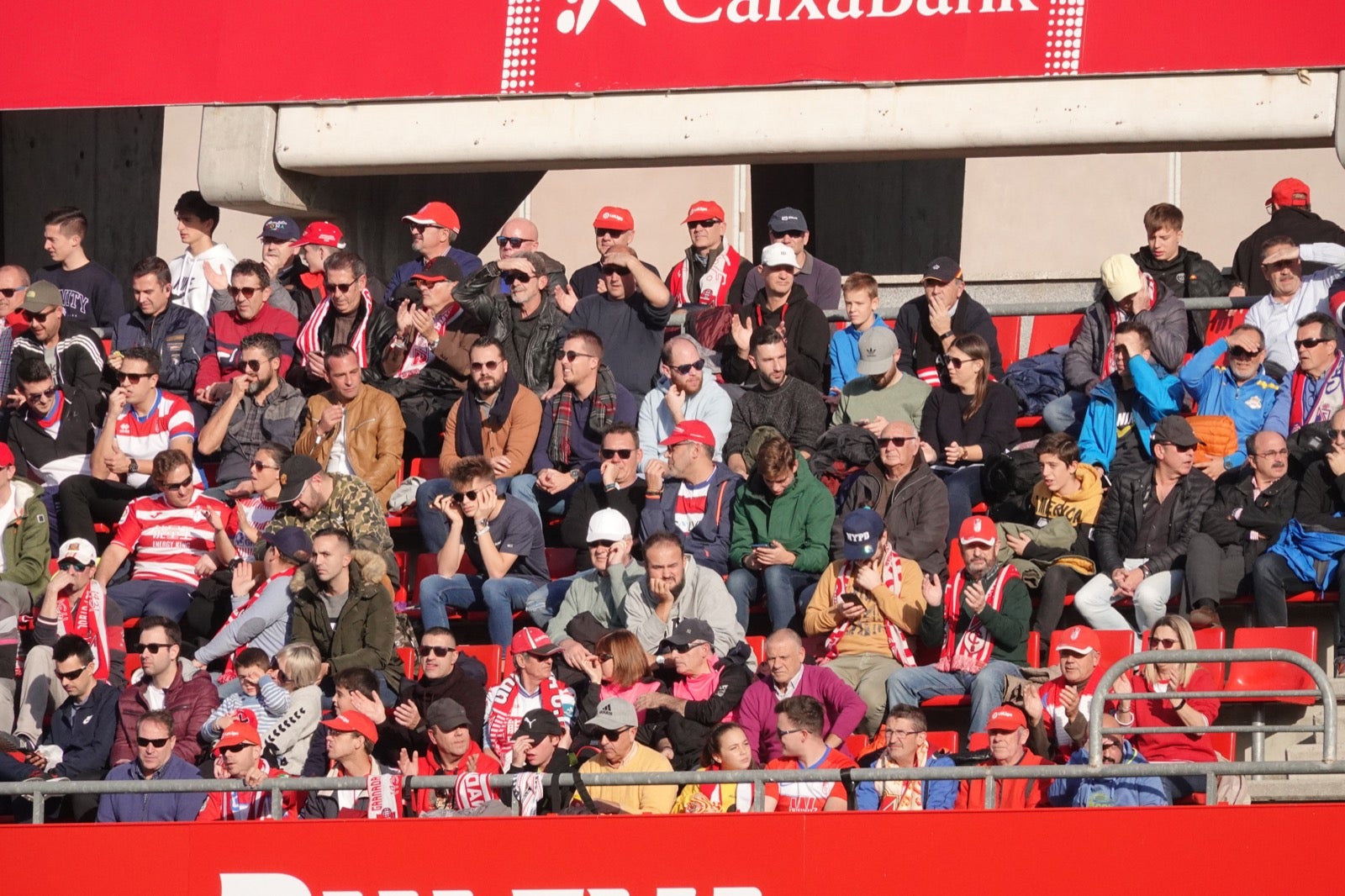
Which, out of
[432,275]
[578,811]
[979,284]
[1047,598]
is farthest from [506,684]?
[979,284]

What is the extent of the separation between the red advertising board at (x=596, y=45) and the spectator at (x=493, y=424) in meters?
2.67

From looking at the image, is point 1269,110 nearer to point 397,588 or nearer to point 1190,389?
point 1190,389

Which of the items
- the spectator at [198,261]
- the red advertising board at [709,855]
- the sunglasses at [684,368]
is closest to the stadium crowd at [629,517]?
the sunglasses at [684,368]

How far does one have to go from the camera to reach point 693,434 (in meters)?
11.9

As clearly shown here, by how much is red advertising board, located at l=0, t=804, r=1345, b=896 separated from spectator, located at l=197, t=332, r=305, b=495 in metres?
3.52

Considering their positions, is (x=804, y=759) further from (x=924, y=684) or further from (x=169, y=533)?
(x=169, y=533)

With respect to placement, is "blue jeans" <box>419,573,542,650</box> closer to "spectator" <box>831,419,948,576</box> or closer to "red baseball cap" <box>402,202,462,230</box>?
"spectator" <box>831,419,948,576</box>

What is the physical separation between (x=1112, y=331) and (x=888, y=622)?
2674 millimetres

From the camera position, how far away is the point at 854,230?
18.8 meters

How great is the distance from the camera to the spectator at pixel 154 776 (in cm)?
1059

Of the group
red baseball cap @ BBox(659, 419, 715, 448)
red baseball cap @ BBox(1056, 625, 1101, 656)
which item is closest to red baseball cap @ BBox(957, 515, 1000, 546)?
red baseball cap @ BBox(1056, 625, 1101, 656)

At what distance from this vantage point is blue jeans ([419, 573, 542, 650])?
1181cm

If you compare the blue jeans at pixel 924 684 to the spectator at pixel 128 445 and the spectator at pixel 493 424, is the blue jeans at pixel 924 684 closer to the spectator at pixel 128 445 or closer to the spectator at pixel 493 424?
the spectator at pixel 493 424

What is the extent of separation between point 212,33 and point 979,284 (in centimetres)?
619
